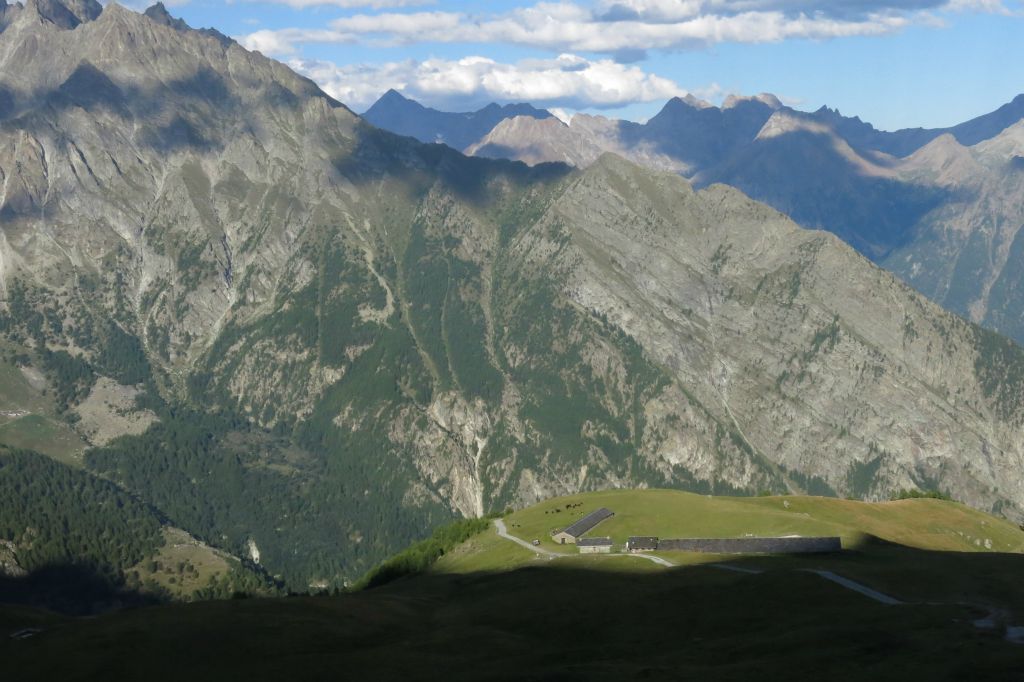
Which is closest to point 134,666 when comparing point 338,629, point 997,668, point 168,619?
point 168,619

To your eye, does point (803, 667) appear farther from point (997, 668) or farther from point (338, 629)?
point (338, 629)

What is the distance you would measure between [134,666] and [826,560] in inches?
4183

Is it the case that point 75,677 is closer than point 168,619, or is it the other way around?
point 75,677

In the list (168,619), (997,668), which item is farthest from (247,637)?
(997,668)

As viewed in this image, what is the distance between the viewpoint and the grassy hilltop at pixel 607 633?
12331 centimetres

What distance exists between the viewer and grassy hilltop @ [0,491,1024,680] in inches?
4855

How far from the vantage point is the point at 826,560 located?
632 feet

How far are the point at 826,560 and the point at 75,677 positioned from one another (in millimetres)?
112700

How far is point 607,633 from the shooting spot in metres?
153

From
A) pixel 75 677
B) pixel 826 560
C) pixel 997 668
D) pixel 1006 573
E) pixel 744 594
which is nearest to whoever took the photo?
pixel 997 668

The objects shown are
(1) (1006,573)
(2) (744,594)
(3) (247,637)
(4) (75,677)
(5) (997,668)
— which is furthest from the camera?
(1) (1006,573)

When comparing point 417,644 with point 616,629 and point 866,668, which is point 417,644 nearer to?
point 616,629

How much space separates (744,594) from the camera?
531ft

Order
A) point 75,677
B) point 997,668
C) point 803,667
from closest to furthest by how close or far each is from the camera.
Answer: point 997,668
point 803,667
point 75,677
